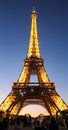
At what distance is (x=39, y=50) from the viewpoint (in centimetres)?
5491

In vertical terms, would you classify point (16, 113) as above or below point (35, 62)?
below

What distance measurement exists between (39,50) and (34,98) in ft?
25.6

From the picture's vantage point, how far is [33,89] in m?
53.8

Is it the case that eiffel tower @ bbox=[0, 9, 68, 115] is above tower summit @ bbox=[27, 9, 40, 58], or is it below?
below


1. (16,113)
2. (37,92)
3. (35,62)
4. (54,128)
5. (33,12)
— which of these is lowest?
(54,128)

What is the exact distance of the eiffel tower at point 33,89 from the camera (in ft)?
167

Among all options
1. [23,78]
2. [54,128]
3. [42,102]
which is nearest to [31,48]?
[23,78]

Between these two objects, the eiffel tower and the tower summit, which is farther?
the tower summit

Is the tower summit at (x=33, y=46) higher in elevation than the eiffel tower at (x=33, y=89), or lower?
higher

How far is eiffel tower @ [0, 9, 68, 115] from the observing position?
5094 cm

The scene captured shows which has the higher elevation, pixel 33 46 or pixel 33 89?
pixel 33 46

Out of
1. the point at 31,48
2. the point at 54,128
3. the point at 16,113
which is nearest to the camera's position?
the point at 54,128

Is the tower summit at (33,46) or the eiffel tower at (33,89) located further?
the tower summit at (33,46)

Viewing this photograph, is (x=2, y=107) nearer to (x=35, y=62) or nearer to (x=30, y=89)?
(x=30, y=89)
